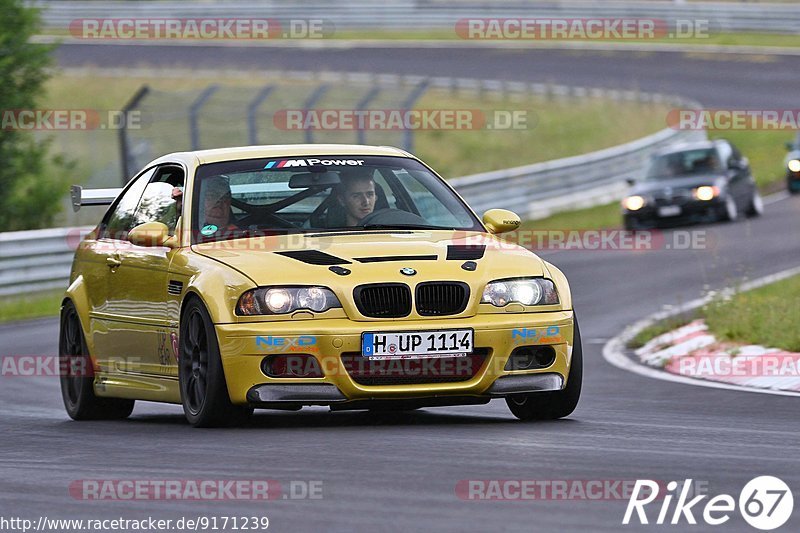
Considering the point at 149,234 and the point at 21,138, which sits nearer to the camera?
the point at 149,234

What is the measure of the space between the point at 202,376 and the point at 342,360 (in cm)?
79

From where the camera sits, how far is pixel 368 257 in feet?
27.5

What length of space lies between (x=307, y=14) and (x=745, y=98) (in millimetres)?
16223

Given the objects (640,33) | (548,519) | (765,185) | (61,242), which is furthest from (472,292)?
(640,33)

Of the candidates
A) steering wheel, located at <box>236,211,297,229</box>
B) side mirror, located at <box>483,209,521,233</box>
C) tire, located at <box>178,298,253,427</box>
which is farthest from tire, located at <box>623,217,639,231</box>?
tire, located at <box>178,298,253,427</box>

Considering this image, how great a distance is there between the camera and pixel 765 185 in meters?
31.8

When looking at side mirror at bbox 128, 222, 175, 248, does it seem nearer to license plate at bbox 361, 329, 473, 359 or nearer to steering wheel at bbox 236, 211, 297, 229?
steering wheel at bbox 236, 211, 297, 229

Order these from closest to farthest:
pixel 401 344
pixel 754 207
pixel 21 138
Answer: pixel 401 344
pixel 21 138
pixel 754 207

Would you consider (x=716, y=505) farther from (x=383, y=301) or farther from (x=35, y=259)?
(x=35, y=259)

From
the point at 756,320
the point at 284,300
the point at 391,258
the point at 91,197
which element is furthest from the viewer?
the point at 756,320

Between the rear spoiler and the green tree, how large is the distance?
1491 centimetres

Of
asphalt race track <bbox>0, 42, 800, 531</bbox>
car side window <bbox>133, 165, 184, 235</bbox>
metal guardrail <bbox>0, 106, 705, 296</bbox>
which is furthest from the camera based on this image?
metal guardrail <bbox>0, 106, 705, 296</bbox>

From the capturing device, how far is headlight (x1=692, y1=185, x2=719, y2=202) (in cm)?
2605

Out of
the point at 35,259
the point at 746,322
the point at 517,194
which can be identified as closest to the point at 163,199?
the point at 746,322
